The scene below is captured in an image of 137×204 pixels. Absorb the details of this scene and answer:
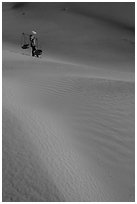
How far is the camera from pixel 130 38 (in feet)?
80.9

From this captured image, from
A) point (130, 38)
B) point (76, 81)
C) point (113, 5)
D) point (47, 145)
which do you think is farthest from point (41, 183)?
point (113, 5)

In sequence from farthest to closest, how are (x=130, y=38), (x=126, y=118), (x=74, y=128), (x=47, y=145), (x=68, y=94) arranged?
(x=130, y=38), (x=68, y=94), (x=126, y=118), (x=74, y=128), (x=47, y=145)

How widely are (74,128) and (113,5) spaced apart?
84.0 feet

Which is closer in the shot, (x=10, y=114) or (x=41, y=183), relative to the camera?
(x=41, y=183)

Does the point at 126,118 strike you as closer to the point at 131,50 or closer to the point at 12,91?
the point at 12,91

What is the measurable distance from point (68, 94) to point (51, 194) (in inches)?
181

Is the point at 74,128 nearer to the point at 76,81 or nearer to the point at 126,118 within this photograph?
the point at 126,118

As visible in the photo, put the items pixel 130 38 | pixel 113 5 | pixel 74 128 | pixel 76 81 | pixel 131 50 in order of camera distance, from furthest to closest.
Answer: pixel 113 5 → pixel 130 38 → pixel 131 50 → pixel 76 81 → pixel 74 128

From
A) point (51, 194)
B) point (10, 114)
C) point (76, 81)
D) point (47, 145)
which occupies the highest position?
point (76, 81)

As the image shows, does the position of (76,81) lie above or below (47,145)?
above

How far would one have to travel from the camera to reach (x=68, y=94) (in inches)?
371

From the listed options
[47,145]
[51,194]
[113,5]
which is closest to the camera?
[51,194]

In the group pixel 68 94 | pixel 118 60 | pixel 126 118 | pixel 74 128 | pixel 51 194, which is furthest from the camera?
pixel 118 60

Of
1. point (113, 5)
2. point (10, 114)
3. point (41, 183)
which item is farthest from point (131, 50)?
point (41, 183)
